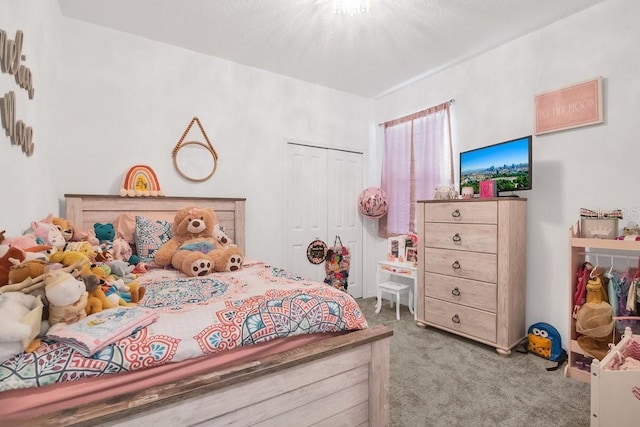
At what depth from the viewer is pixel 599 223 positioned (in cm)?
213

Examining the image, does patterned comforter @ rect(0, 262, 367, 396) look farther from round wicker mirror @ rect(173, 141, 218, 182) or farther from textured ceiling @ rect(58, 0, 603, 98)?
textured ceiling @ rect(58, 0, 603, 98)

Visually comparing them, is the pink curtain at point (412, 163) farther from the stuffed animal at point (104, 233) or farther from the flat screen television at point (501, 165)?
the stuffed animal at point (104, 233)

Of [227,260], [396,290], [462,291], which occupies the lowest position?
[396,290]

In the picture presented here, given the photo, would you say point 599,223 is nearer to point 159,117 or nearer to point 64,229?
point 64,229

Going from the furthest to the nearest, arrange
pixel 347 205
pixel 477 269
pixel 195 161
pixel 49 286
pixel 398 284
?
pixel 347 205 → pixel 398 284 → pixel 195 161 → pixel 477 269 → pixel 49 286

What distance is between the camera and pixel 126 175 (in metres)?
2.68

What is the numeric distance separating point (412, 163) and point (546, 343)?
2.16 meters

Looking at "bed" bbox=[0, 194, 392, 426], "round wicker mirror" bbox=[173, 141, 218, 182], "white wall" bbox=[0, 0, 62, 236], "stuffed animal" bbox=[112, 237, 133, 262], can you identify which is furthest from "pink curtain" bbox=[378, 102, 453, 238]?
"white wall" bbox=[0, 0, 62, 236]

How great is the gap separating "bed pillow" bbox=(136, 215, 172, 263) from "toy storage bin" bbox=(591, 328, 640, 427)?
2719mm

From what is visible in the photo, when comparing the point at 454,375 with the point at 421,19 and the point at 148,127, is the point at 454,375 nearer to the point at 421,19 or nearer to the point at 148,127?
the point at 421,19

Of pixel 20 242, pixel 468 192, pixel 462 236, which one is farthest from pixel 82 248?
pixel 468 192

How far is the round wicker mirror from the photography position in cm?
300

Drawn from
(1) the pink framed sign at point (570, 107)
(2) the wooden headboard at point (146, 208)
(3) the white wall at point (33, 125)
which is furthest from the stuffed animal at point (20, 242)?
(1) the pink framed sign at point (570, 107)

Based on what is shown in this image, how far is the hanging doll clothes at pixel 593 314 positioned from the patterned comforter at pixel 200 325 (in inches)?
65.3
